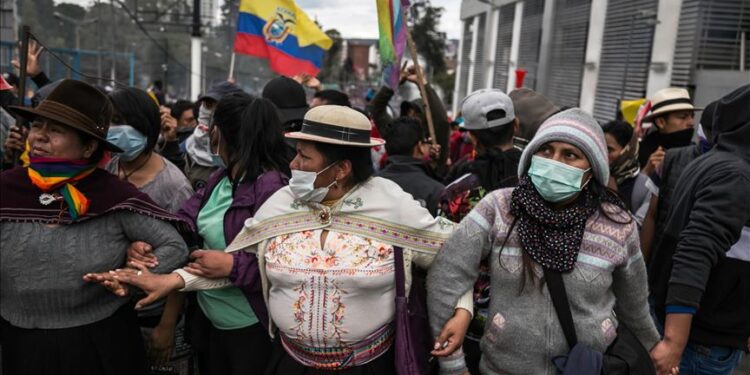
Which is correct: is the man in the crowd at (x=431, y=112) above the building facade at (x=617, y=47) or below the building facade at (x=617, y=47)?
below

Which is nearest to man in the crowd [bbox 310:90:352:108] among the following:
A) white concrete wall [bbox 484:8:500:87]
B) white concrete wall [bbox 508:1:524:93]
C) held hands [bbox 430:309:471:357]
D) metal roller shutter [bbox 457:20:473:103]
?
held hands [bbox 430:309:471:357]

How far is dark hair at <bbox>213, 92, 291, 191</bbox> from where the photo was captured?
8.95 ft

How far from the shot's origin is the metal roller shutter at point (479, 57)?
83.5ft

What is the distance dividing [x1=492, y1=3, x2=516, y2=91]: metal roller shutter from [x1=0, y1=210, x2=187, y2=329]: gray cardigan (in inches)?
788

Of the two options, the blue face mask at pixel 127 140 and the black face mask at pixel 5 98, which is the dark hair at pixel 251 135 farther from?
the black face mask at pixel 5 98

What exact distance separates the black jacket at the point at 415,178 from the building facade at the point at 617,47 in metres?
6.57

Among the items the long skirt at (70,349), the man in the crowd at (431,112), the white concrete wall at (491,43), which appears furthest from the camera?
the white concrete wall at (491,43)

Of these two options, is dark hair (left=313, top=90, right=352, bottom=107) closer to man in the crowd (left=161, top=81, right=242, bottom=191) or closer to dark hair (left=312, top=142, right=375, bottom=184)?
man in the crowd (left=161, top=81, right=242, bottom=191)

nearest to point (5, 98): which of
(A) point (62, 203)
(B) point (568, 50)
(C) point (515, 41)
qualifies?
(A) point (62, 203)

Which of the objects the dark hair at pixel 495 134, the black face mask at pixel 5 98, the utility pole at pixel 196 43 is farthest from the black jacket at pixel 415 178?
the utility pole at pixel 196 43

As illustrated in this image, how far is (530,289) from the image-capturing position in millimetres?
2195

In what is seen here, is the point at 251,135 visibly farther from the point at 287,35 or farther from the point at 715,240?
the point at 287,35

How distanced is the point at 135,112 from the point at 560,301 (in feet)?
7.44

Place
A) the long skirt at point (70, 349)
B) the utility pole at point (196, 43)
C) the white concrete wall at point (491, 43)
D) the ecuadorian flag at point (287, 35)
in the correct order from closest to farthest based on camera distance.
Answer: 1. the long skirt at point (70, 349)
2. the ecuadorian flag at point (287, 35)
3. the utility pole at point (196, 43)
4. the white concrete wall at point (491, 43)
